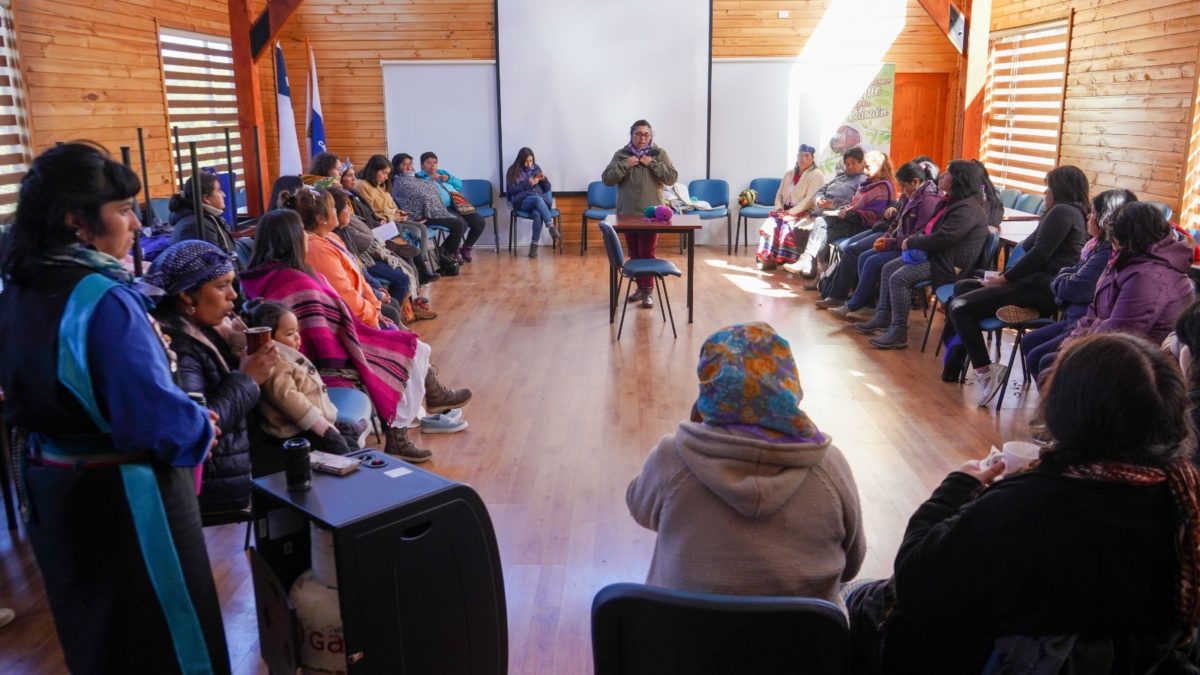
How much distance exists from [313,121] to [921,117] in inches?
243

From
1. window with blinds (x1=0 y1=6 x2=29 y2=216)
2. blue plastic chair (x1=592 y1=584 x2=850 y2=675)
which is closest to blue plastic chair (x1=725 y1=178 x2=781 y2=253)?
window with blinds (x1=0 y1=6 x2=29 y2=216)

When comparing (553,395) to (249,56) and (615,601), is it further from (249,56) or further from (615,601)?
(249,56)

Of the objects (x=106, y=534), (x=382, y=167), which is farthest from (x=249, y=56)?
(x=106, y=534)

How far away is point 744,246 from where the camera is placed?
9.71m

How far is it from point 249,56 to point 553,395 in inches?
166

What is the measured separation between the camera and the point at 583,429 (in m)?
4.30

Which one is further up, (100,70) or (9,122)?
(100,70)

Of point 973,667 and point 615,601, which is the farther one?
point 973,667

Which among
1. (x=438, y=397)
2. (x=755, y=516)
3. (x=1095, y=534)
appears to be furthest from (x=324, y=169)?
(x=1095, y=534)

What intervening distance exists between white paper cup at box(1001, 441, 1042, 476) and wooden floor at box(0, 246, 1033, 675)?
1.25m

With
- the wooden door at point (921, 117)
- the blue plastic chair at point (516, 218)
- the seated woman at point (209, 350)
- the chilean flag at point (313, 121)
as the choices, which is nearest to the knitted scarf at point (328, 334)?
A: the seated woman at point (209, 350)

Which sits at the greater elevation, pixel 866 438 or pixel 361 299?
pixel 361 299

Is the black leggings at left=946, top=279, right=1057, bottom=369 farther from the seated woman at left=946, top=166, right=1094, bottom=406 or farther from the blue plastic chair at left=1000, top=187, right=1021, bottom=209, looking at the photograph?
the blue plastic chair at left=1000, top=187, right=1021, bottom=209

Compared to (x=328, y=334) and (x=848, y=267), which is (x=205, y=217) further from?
(x=848, y=267)
